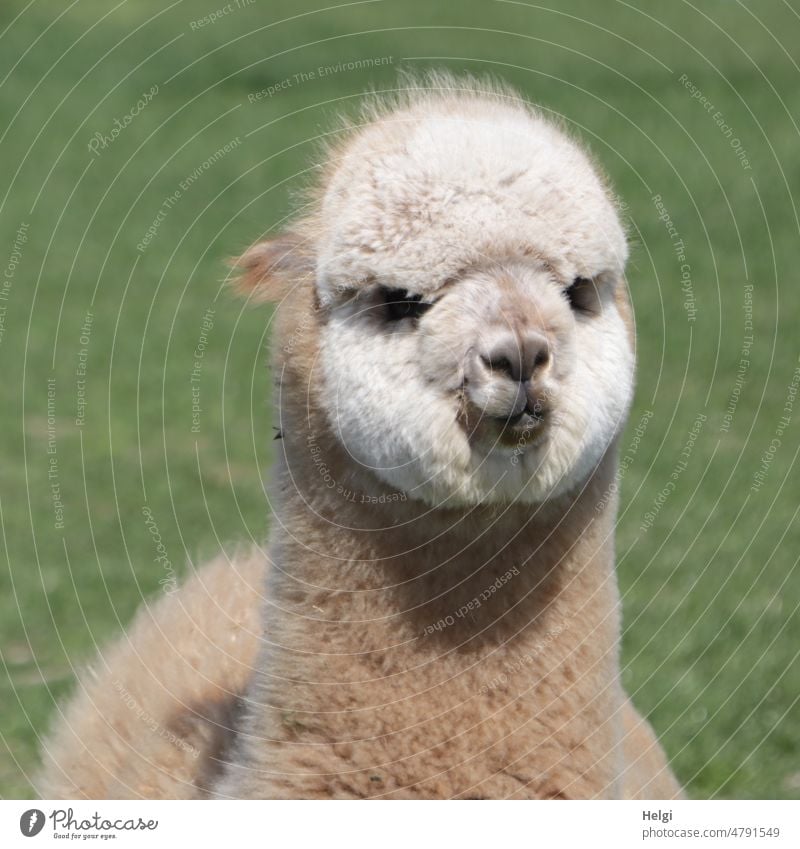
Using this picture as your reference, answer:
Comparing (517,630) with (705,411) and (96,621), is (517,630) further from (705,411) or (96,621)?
(705,411)

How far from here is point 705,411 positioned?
7.57m

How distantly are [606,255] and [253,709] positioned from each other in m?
1.20

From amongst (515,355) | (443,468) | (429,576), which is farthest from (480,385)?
(429,576)

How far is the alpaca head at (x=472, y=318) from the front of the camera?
2408mm

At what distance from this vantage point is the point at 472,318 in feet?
7.94

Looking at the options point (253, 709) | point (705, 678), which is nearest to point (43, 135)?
point (705, 678)

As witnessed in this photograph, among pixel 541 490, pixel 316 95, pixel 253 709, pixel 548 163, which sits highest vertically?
pixel 316 95

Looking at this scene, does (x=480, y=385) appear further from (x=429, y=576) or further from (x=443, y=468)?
(x=429, y=576)

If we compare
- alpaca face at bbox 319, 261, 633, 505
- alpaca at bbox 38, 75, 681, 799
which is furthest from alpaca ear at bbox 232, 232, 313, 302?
alpaca face at bbox 319, 261, 633, 505

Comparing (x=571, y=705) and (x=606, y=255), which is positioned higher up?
(x=606, y=255)

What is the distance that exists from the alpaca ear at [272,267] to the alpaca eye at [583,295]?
1.88ft

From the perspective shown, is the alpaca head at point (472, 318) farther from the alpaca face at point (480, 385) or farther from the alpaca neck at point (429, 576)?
the alpaca neck at point (429, 576)
